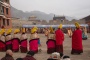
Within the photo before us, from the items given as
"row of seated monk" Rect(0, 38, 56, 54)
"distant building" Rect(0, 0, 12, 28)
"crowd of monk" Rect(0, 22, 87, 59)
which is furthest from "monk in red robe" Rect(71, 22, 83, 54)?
"distant building" Rect(0, 0, 12, 28)

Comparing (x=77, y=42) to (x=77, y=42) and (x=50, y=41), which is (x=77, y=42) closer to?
(x=77, y=42)

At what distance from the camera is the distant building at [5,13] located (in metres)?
47.1

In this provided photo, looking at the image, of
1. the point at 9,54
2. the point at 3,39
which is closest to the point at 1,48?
the point at 3,39

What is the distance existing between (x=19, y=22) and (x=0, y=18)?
63.4 feet

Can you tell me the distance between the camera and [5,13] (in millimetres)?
49781

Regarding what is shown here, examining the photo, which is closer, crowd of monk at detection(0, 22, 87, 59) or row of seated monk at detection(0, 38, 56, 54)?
crowd of monk at detection(0, 22, 87, 59)

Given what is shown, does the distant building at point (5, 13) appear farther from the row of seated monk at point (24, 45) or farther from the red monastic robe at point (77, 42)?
the red monastic robe at point (77, 42)

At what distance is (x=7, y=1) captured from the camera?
171ft

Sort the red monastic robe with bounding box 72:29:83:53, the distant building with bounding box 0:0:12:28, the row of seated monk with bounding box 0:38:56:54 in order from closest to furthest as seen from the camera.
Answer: the red monastic robe with bounding box 72:29:83:53 < the row of seated monk with bounding box 0:38:56:54 < the distant building with bounding box 0:0:12:28

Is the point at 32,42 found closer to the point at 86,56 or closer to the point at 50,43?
the point at 50,43

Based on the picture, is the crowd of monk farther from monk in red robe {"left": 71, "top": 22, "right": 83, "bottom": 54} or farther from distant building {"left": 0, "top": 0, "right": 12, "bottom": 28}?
distant building {"left": 0, "top": 0, "right": 12, "bottom": 28}

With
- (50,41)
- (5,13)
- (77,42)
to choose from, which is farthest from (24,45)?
(5,13)

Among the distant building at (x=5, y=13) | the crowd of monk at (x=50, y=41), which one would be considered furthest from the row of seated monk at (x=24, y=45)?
the distant building at (x=5, y=13)

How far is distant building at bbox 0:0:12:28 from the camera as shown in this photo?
47094 mm
